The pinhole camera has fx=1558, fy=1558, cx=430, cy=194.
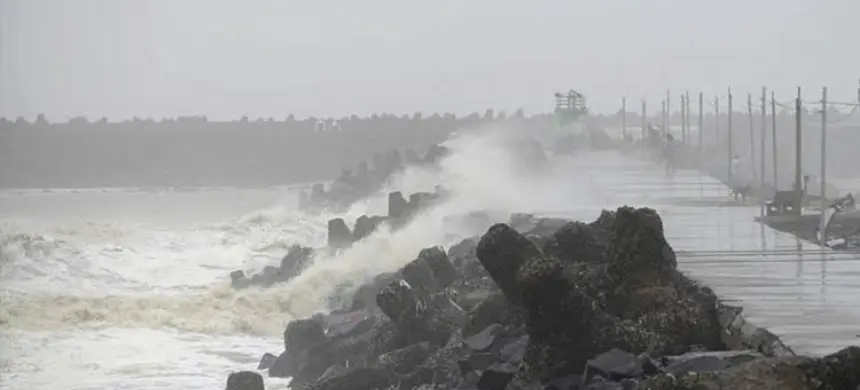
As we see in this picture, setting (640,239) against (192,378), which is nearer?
(640,239)

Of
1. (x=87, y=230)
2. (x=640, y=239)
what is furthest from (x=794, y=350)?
(x=87, y=230)

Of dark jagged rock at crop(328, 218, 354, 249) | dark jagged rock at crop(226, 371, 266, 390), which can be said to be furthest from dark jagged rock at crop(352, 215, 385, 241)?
dark jagged rock at crop(226, 371, 266, 390)

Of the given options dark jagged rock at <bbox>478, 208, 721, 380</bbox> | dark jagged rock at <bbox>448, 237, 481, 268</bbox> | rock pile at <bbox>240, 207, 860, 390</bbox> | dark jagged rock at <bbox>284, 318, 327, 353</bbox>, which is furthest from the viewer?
dark jagged rock at <bbox>448, 237, 481, 268</bbox>

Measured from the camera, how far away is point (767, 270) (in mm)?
14328

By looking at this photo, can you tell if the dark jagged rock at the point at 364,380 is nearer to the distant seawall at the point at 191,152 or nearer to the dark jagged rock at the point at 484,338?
the dark jagged rock at the point at 484,338

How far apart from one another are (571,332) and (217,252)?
Answer: 28551 mm

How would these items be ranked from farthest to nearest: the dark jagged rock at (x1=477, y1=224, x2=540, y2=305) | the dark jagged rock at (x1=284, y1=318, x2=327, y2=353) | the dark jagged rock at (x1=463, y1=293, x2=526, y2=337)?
1. the dark jagged rock at (x1=284, y1=318, x2=327, y2=353)
2. the dark jagged rock at (x1=463, y1=293, x2=526, y2=337)
3. the dark jagged rock at (x1=477, y1=224, x2=540, y2=305)

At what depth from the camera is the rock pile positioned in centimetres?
769

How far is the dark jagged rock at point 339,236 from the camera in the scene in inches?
1150

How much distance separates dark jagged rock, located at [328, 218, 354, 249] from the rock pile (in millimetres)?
14965

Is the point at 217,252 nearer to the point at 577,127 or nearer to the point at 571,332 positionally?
the point at 571,332

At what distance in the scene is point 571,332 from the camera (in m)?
9.03

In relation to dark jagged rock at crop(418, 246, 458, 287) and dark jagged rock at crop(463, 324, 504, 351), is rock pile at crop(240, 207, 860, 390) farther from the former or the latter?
dark jagged rock at crop(418, 246, 458, 287)

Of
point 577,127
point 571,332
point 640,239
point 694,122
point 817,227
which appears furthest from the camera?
point 694,122
